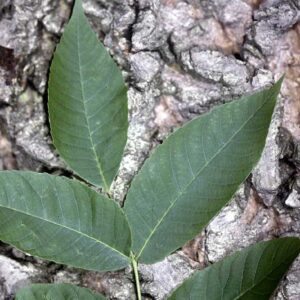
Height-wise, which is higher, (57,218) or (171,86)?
(171,86)

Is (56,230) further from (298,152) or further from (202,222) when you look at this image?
(298,152)

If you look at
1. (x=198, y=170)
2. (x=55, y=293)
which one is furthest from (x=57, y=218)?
(x=198, y=170)

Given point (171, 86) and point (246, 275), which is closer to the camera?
point (246, 275)

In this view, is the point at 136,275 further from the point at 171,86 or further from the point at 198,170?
the point at 171,86

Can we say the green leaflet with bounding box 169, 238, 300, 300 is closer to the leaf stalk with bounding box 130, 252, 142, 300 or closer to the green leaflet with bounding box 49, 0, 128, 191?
the leaf stalk with bounding box 130, 252, 142, 300

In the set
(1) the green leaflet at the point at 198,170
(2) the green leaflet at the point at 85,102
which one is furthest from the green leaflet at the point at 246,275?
(2) the green leaflet at the point at 85,102

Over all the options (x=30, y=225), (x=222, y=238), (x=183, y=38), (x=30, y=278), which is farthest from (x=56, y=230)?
(x=183, y=38)
